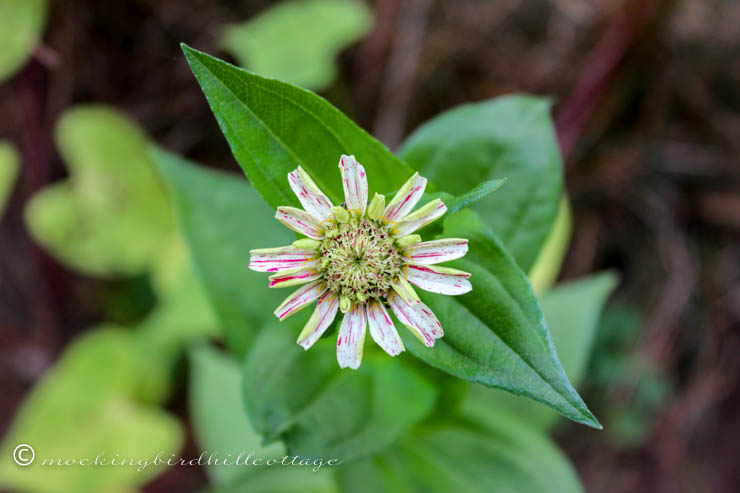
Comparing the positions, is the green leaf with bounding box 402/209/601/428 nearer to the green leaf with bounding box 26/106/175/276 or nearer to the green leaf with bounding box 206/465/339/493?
the green leaf with bounding box 206/465/339/493

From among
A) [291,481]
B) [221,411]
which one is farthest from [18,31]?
[291,481]

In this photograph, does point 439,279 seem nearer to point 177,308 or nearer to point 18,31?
point 177,308

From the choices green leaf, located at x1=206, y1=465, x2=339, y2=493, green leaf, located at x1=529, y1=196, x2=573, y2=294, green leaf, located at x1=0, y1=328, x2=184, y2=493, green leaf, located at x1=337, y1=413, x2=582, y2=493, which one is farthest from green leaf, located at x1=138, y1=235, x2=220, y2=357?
green leaf, located at x1=529, y1=196, x2=573, y2=294

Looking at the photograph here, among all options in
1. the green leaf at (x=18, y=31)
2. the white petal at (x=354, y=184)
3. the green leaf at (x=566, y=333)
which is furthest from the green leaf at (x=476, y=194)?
the green leaf at (x=18, y=31)

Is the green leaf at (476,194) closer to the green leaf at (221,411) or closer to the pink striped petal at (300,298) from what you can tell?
the pink striped petal at (300,298)

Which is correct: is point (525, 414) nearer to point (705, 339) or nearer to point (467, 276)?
point (467, 276)

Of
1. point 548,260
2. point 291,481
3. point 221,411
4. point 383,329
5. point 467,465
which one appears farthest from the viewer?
point 548,260
